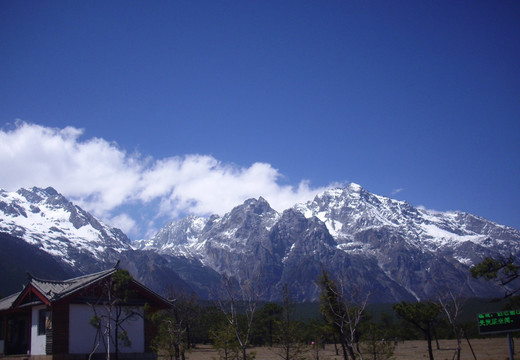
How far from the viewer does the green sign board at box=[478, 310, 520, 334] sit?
23438mm

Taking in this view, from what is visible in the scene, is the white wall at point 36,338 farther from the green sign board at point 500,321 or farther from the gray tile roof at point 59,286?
the green sign board at point 500,321

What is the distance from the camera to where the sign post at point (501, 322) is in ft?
76.8

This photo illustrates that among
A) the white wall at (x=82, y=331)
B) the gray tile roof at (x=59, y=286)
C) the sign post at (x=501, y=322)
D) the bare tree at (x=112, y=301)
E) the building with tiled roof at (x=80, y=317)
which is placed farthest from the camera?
the white wall at (x=82, y=331)

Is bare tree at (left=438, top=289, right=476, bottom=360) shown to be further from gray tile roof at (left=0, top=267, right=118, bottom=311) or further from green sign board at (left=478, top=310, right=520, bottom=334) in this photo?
gray tile roof at (left=0, top=267, right=118, bottom=311)

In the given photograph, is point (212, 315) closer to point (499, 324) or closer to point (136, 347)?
point (136, 347)

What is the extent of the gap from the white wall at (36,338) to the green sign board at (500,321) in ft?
87.0

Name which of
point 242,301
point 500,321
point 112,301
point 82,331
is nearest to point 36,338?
point 82,331

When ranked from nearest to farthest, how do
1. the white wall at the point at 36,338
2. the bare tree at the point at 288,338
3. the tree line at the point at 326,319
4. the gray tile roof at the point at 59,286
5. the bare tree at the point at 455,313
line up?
the tree line at the point at 326,319 < the gray tile roof at the point at 59,286 < the white wall at the point at 36,338 < the bare tree at the point at 288,338 < the bare tree at the point at 455,313

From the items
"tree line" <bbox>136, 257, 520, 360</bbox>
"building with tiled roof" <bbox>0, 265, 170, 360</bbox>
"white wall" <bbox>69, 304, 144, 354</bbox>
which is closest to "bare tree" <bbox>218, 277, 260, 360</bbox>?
"tree line" <bbox>136, 257, 520, 360</bbox>

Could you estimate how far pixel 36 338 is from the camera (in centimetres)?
3341

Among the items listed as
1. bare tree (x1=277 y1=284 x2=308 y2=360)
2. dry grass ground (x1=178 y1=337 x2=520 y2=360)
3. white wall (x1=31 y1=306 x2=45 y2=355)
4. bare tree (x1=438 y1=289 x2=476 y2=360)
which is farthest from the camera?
dry grass ground (x1=178 y1=337 x2=520 y2=360)

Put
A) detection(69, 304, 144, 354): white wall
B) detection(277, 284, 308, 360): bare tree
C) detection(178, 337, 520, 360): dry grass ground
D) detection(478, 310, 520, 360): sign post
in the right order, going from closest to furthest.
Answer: detection(478, 310, 520, 360): sign post → detection(69, 304, 144, 354): white wall → detection(277, 284, 308, 360): bare tree → detection(178, 337, 520, 360): dry grass ground

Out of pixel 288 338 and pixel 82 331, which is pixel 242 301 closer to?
pixel 288 338

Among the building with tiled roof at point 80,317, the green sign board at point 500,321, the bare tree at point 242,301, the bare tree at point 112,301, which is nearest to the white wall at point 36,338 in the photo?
the building with tiled roof at point 80,317
